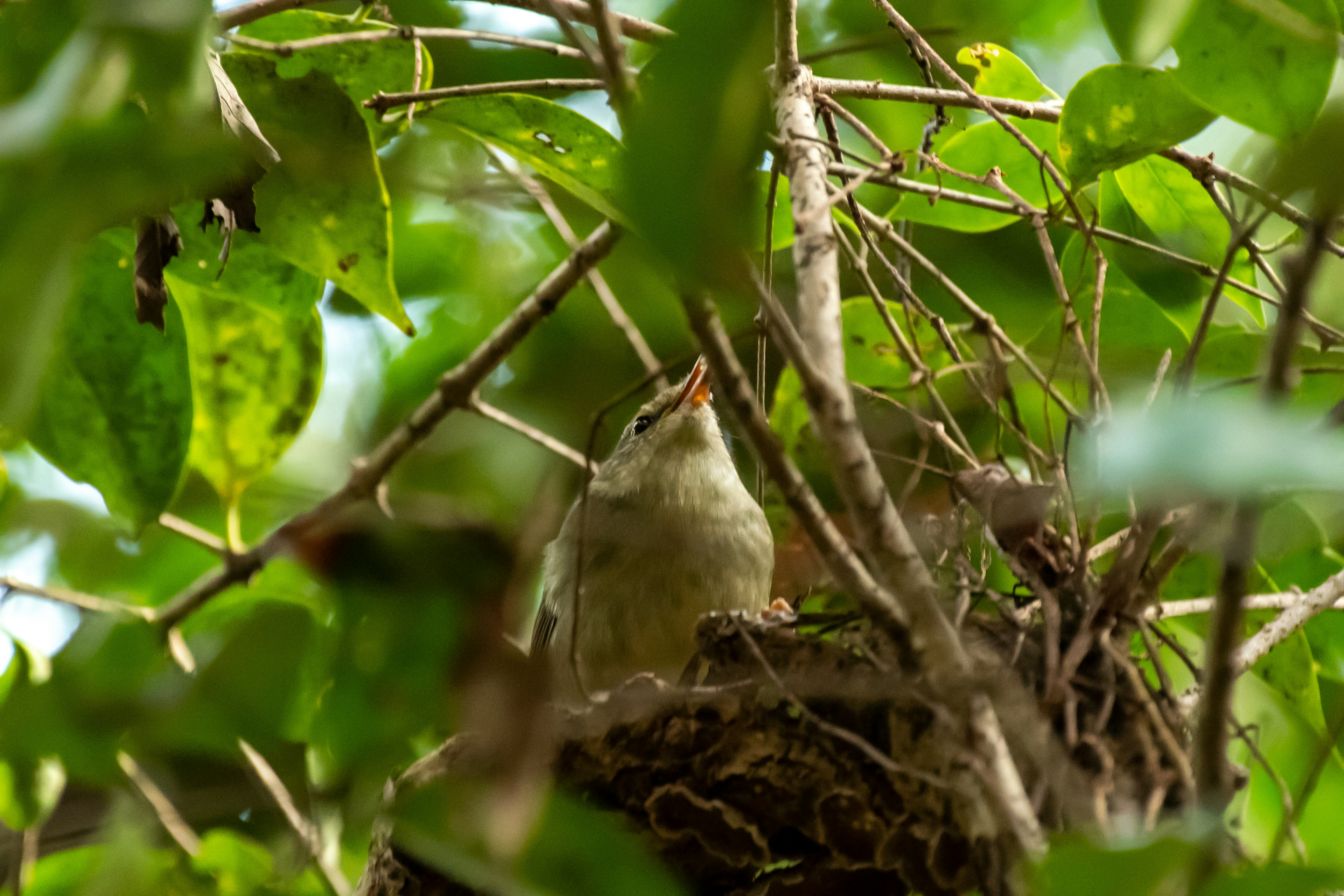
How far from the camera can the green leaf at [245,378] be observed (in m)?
2.18

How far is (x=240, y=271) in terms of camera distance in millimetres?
1957

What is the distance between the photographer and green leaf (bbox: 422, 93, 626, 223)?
1.78 m

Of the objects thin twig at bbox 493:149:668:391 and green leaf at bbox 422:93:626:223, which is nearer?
green leaf at bbox 422:93:626:223

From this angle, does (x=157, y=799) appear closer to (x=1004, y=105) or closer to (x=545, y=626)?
(x=545, y=626)

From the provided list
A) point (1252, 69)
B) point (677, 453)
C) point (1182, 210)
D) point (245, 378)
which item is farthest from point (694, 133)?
point (677, 453)

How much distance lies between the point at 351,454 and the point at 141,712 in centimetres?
164

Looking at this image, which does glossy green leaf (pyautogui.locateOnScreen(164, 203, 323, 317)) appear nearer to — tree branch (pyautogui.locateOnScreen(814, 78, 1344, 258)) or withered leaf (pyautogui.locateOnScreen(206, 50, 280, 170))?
withered leaf (pyautogui.locateOnScreen(206, 50, 280, 170))

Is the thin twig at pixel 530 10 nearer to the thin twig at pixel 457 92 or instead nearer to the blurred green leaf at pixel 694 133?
the thin twig at pixel 457 92

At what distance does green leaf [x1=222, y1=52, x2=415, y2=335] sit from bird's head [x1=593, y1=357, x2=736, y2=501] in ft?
4.23

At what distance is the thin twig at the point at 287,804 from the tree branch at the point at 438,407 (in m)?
0.47

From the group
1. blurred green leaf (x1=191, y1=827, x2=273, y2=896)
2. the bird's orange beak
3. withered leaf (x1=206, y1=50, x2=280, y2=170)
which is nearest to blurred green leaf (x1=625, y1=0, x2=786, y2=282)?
withered leaf (x1=206, y1=50, x2=280, y2=170)

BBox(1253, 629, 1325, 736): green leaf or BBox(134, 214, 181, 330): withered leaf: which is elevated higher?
BBox(134, 214, 181, 330): withered leaf

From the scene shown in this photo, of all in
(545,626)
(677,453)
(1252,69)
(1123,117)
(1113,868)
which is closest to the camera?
(1113,868)

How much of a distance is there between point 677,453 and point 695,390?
0.20 metres
